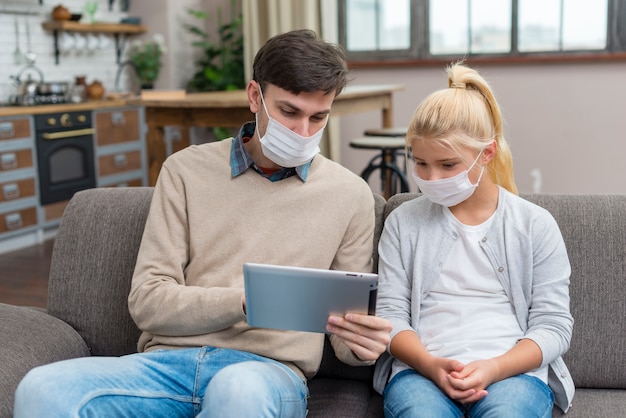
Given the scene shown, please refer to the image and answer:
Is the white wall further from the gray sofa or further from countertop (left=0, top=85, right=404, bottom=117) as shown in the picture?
the gray sofa

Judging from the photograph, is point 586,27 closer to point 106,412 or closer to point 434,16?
point 434,16

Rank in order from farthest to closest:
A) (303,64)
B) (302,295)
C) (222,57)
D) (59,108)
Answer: (222,57), (59,108), (303,64), (302,295)

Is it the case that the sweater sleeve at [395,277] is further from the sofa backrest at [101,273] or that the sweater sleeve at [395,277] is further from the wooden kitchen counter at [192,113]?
the wooden kitchen counter at [192,113]

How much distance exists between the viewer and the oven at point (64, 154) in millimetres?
4648

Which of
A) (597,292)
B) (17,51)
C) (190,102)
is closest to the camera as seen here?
(597,292)

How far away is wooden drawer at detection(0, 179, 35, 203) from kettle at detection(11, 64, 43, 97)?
1.93 ft

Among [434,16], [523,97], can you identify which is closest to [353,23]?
[434,16]

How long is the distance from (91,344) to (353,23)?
431cm

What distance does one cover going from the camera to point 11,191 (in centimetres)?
443

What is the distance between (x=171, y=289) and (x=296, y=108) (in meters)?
0.44

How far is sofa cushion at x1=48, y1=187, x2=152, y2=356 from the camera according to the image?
179 cm

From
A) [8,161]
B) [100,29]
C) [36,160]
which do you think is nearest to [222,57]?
[100,29]

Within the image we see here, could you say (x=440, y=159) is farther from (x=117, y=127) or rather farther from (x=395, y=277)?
(x=117, y=127)

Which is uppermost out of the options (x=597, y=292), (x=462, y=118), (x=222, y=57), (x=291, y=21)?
(x=291, y=21)
